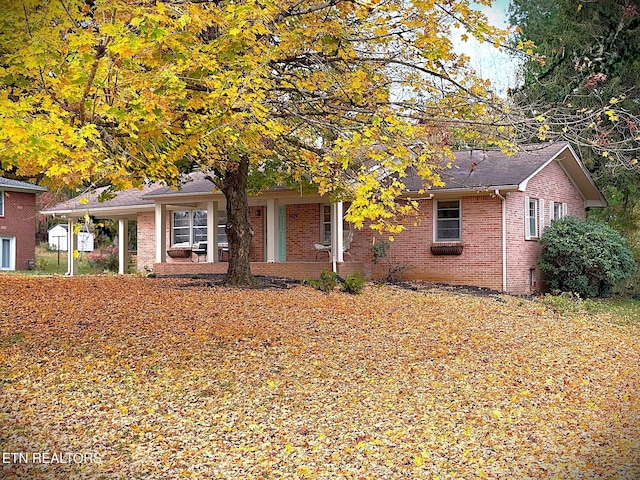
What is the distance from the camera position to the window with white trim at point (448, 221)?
19891 mm

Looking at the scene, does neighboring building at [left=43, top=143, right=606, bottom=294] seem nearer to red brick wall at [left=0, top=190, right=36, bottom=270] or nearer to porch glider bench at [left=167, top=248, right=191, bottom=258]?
porch glider bench at [left=167, top=248, right=191, bottom=258]

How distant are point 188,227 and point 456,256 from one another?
10.6 meters

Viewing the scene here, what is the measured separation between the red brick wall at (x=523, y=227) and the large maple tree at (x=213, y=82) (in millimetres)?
8171

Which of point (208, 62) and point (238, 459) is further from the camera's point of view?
point (208, 62)

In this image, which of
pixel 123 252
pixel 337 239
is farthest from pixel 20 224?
pixel 337 239

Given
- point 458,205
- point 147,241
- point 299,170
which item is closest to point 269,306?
point 299,170

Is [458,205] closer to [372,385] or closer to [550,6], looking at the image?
[550,6]

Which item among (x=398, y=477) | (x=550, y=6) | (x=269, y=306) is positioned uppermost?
(x=550, y=6)

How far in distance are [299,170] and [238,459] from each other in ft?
29.3

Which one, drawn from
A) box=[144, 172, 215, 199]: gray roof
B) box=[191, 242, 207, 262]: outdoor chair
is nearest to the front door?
box=[144, 172, 215, 199]: gray roof

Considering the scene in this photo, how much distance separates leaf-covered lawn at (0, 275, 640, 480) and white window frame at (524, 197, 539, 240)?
8.07 m

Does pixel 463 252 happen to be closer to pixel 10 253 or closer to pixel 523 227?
pixel 523 227

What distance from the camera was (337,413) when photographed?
21.9 ft

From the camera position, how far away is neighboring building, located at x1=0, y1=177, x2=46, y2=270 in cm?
3372
